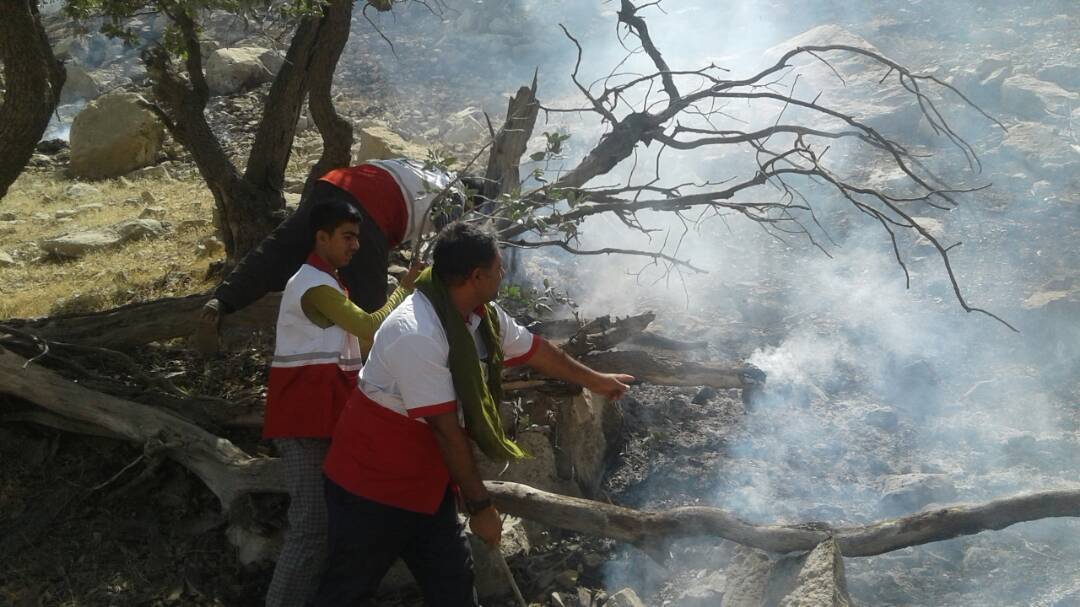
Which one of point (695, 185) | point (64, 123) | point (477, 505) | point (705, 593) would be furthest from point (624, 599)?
point (64, 123)

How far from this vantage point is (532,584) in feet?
12.5

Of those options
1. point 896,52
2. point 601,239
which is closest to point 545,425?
point 601,239

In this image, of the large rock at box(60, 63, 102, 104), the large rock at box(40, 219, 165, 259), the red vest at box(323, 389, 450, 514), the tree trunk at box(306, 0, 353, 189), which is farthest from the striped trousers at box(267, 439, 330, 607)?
the large rock at box(60, 63, 102, 104)

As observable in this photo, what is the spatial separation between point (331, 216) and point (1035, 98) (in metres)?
6.67

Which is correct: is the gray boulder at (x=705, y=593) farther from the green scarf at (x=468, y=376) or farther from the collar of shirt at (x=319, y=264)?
the collar of shirt at (x=319, y=264)

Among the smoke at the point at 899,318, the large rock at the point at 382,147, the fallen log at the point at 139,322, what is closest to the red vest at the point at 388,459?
the smoke at the point at 899,318

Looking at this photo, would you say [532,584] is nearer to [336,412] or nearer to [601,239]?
[336,412]

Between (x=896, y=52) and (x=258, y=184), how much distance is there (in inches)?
261

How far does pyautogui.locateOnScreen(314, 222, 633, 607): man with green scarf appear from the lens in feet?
8.11

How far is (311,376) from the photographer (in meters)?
3.07

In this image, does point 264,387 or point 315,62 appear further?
point 315,62

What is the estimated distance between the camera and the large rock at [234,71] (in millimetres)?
11062

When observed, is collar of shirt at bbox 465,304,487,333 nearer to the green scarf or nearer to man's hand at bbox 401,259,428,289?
the green scarf

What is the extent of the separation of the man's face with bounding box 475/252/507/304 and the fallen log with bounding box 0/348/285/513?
1.58m
